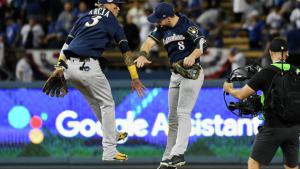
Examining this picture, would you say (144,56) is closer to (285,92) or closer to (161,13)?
(161,13)

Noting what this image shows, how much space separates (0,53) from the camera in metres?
24.0

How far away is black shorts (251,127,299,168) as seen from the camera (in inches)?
454

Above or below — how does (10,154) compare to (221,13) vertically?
below

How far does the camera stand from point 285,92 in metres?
11.3

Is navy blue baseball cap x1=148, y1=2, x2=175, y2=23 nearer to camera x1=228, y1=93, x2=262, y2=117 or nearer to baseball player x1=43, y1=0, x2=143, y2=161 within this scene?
baseball player x1=43, y1=0, x2=143, y2=161

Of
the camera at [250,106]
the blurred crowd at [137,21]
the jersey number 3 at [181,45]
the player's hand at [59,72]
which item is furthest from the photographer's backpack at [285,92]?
the blurred crowd at [137,21]

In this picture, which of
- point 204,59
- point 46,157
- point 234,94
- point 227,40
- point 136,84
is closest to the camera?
point 234,94

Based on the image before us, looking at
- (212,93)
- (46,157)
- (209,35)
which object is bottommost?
(46,157)

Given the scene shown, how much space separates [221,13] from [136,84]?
13.1 metres

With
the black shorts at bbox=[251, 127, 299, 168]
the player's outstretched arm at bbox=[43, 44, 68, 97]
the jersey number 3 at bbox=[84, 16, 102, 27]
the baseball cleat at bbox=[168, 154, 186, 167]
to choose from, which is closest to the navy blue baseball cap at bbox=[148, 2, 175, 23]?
the jersey number 3 at bbox=[84, 16, 102, 27]

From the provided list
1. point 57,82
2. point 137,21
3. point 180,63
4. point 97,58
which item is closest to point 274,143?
point 180,63

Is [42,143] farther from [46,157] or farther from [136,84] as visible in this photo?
[136,84]

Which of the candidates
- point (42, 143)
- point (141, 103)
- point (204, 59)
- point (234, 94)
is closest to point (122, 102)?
point (141, 103)

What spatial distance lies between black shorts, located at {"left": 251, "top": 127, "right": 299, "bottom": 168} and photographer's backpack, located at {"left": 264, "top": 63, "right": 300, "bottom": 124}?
23cm
